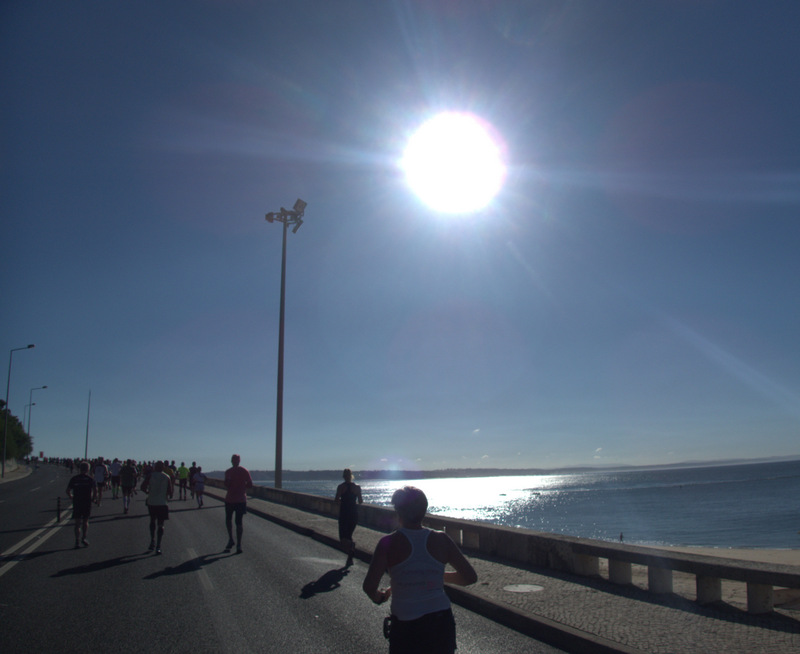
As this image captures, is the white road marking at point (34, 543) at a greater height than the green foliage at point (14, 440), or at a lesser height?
lesser

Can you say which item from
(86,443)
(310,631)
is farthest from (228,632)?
(86,443)

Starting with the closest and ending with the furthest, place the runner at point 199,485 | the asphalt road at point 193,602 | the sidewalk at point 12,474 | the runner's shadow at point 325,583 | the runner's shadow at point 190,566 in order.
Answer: the asphalt road at point 193,602, the runner's shadow at point 325,583, the runner's shadow at point 190,566, the runner at point 199,485, the sidewalk at point 12,474

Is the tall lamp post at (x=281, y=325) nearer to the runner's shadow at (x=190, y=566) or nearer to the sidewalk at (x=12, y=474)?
the runner's shadow at (x=190, y=566)

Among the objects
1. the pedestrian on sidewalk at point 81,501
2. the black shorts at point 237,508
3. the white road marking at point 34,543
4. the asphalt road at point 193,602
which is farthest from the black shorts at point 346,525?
the pedestrian on sidewalk at point 81,501

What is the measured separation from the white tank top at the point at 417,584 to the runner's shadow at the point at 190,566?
733cm

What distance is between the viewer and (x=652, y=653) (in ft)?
17.4

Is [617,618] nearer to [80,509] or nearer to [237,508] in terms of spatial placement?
[237,508]

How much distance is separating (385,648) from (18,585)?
612 cm

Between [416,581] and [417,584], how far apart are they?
0.06 feet

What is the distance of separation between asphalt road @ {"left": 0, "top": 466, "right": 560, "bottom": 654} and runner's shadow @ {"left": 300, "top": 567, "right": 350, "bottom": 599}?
0.02m

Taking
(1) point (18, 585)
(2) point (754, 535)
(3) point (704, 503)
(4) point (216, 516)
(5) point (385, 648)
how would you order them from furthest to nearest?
(3) point (704, 503) → (2) point (754, 535) → (4) point (216, 516) → (1) point (18, 585) → (5) point (385, 648)

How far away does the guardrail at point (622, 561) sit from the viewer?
663 centimetres

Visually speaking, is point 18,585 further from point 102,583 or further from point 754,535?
point 754,535

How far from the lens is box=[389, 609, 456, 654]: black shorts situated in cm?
340
